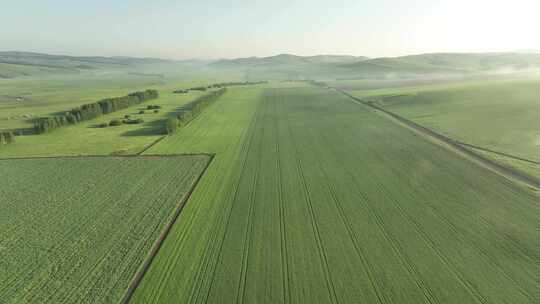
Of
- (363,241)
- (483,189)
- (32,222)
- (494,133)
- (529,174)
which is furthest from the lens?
(494,133)

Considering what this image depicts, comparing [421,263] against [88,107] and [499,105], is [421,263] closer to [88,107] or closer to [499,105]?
[499,105]

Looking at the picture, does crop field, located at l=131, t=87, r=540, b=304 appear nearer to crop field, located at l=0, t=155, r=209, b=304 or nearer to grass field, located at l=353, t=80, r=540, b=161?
crop field, located at l=0, t=155, r=209, b=304

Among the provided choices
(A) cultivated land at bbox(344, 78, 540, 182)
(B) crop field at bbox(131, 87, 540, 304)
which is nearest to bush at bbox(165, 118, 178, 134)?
(B) crop field at bbox(131, 87, 540, 304)

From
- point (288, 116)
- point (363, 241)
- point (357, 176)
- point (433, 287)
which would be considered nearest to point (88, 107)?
point (288, 116)

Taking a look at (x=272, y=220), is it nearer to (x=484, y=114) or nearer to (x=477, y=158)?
(x=477, y=158)

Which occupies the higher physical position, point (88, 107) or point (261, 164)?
point (88, 107)

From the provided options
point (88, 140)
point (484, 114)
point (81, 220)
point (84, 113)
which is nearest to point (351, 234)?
point (81, 220)
